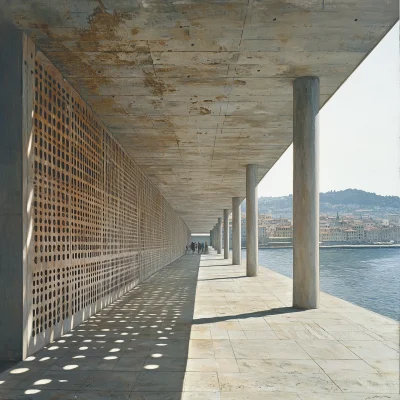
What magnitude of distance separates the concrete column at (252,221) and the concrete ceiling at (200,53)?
20.9ft

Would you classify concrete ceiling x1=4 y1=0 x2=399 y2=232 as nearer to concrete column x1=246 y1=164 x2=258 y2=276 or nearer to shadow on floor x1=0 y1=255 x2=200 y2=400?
shadow on floor x1=0 y1=255 x2=200 y2=400

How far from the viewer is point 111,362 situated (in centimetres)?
663

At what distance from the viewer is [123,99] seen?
12.1 m

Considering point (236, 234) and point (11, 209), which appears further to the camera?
point (236, 234)

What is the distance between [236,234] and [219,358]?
85.9 feet

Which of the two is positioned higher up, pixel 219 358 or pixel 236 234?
pixel 236 234

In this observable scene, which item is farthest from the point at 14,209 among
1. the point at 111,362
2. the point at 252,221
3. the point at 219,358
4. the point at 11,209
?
the point at 252,221

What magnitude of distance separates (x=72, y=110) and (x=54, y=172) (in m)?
2.30

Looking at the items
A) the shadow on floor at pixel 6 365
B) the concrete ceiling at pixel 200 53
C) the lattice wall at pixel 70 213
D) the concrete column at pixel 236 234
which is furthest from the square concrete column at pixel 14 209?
the concrete column at pixel 236 234

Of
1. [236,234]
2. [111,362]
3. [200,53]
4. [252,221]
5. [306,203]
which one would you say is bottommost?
[111,362]

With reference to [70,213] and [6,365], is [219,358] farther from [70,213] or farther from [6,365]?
[70,213]

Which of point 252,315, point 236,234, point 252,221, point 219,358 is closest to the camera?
point 219,358

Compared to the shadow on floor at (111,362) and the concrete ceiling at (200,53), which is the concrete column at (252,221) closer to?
the concrete ceiling at (200,53)

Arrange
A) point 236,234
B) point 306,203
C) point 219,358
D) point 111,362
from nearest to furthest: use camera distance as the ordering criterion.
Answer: point 111,362 < point 219,358 < point 306,203 < point 236,234
